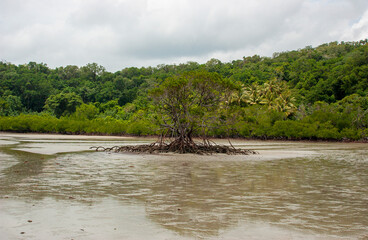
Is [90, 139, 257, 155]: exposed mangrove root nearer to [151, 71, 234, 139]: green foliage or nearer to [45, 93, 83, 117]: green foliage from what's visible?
[151, 71, 234, 139]: green foliage

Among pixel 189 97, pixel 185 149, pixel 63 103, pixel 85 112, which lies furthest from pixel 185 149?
pixel 63 103

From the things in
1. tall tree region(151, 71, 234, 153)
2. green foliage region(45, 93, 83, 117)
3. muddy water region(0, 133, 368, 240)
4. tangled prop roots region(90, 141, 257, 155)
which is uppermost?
green foliage region(45, 93, 83, 117)

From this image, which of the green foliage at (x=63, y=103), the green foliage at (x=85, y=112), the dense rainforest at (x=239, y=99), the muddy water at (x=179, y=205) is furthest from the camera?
the green foliage at (x=63, y=103)

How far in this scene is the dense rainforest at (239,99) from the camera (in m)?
41.5

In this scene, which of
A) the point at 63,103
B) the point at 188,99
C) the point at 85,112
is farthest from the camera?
the point at 63,103

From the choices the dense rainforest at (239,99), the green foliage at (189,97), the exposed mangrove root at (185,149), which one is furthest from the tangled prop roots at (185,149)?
the dense rainforest at (239,99)

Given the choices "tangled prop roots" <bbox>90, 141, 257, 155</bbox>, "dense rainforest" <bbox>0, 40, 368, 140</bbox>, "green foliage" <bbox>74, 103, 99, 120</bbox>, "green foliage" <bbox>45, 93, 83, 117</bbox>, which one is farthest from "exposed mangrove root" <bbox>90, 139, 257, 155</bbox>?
"green foliage" <bbox>45, 93, 83, 117</bbox>

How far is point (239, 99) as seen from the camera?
2281 inches

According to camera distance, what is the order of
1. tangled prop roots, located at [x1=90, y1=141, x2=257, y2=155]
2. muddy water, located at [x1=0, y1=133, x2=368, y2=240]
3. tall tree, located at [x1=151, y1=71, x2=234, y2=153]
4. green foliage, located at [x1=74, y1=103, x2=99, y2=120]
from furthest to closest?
green foliage, located at [x1=74, y1=103, x2=99, y2=120] < tall tree, located at [x1=151, y1=71, x2=234, y2=153] < tangled prop roots, located at [x1=90, y1=141, x2=257, y2=155] < muddy water, located at [x1=0, y1=133, x2=368, y2=240]

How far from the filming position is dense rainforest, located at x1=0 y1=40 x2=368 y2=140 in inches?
1634

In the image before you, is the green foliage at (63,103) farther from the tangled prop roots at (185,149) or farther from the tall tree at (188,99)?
the tangled prop roots at (185,149)

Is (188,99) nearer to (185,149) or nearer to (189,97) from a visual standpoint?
(189,97)

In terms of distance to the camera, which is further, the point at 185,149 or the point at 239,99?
the point at 239,99

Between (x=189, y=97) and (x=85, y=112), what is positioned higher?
(x=85, y=112)
